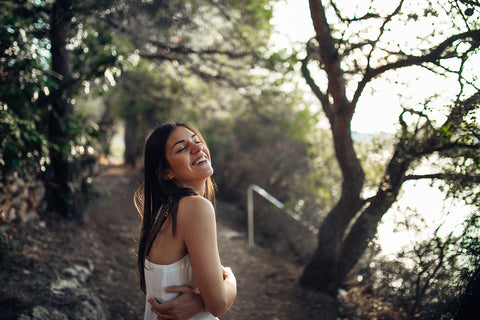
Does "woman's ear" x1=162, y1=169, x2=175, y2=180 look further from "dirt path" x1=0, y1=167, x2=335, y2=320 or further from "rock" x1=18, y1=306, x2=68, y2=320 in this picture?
"rock" x1=18, y1=306, x2=68, y2=320

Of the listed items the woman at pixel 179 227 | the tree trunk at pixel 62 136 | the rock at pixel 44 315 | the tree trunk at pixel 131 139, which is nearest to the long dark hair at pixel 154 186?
the woman at pixel 179 227

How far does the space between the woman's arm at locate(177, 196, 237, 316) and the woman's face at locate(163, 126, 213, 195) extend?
0.31 metres

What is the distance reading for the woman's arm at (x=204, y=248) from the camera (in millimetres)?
1662

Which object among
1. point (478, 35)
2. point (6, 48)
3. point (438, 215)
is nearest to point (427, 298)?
point (438, 215)

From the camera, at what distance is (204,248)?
1658 millimetres

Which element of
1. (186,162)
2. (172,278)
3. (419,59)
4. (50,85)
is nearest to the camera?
(172,278)

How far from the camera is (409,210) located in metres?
3.21

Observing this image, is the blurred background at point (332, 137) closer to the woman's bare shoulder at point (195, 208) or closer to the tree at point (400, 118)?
the tree at point (400, 118)

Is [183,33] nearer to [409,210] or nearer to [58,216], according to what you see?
[58,216]

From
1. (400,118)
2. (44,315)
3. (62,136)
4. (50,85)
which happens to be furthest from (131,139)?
(400,118)

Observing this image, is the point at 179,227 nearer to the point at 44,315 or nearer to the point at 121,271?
the point at 44,315

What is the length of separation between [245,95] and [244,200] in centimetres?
279

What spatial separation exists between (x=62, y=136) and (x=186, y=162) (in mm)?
3950

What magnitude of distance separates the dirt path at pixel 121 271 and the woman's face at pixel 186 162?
5.78 feet
